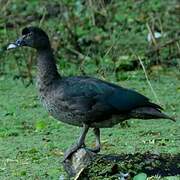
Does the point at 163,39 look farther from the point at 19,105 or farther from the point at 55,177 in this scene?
the point at 55,177

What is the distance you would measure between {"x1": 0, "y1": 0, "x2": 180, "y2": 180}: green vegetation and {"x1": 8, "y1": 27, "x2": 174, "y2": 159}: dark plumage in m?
0.35

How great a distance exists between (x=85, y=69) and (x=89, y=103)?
336cm

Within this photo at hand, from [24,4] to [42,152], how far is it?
565cm

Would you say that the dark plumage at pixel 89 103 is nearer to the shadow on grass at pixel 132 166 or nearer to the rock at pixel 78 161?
the rock at pixel 78 161

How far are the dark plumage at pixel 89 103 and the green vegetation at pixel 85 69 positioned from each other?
1.15 feet

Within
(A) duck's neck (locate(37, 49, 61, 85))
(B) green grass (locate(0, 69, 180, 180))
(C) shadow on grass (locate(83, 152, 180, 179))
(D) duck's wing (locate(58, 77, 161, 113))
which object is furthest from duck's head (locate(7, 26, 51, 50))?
(C) shadow on grass (locate(83, 152, 180, 179))

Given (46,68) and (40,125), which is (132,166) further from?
(40,125)

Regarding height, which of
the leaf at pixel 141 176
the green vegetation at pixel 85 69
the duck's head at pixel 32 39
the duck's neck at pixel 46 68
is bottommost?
the green vegetation at pixel 85 69

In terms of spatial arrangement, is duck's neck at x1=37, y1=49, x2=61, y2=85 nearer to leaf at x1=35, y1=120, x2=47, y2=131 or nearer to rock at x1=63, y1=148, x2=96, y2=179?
rock at x1=63, y1=148, x2=96, y2=179

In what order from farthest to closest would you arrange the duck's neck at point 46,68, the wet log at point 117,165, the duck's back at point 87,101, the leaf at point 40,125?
the leaf at point 40,125, the duck's neck at point 46,68, the duck's back at point 87,101, the wet log at point 117,165

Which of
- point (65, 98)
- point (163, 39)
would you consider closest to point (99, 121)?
point (65, 98)

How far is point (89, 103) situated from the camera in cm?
514

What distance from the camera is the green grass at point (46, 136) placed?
5.47 meters

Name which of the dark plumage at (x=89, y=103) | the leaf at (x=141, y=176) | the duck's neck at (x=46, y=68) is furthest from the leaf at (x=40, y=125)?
the leaf at (x=141, y=176)
